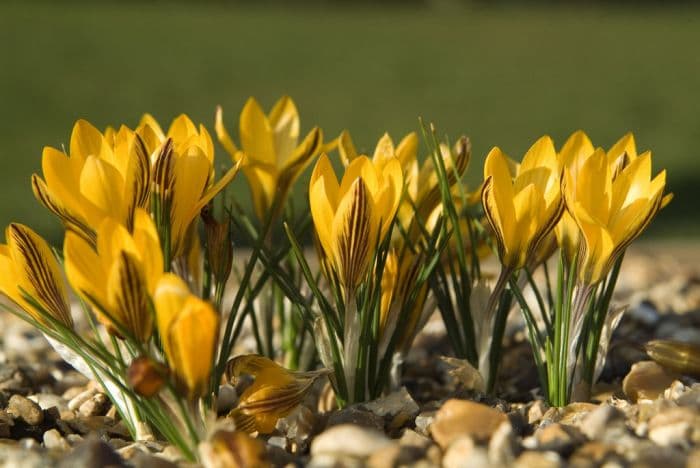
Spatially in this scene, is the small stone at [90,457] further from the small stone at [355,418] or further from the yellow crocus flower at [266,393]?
the small stone at [355,418]

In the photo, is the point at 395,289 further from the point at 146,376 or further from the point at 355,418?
the point at 146,376

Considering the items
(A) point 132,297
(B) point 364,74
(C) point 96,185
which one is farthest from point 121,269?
(B) point 364,74

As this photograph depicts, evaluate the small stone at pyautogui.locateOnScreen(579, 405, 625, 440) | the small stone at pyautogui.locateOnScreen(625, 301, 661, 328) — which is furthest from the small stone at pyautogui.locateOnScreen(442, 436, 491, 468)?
the small stone at pyautogui.locateOnScreen(625, 301, 661, 328)

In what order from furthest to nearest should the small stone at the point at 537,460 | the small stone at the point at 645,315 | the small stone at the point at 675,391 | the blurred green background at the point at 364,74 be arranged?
the blurred green background at the point at 364,74, the small stone at the point at 645,315, the small stone at the point at 675,391, the small stone at the point at 537,460

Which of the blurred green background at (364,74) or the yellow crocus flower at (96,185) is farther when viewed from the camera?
the blurred green background at (364,74)

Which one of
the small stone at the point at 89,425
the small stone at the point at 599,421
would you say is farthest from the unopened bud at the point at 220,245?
the small stone at the point at 599,421

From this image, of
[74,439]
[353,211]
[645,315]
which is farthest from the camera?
[645,315]
